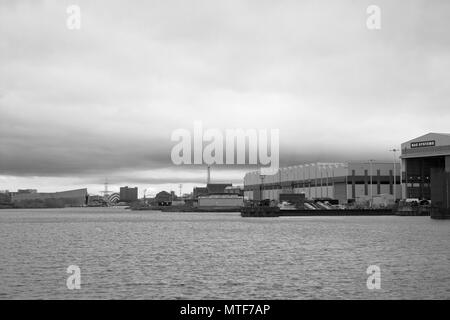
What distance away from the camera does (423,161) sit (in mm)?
192375

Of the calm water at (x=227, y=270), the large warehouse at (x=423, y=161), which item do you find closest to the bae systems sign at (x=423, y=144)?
the large warehouse at (x=423, y=161)

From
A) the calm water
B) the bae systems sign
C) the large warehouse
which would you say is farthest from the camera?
the bae systems sign

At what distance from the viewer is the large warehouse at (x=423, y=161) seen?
587 ft

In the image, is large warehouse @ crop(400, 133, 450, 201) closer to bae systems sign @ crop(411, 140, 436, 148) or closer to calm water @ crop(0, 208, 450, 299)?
bae systems sign @ crop(411, 140, 436, 148)

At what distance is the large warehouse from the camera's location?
587 feet

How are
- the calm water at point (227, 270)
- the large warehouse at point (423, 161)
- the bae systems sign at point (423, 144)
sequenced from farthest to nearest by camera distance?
the bae systems sign at point (423, 144) → the large warehouse at point (423, 161) → the calm water at point (227, 270)

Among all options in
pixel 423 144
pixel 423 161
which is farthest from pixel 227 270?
pixel 423 161

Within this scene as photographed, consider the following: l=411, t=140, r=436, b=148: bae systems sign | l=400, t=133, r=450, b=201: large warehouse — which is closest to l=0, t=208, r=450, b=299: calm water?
l=400, t=133, r=450, b=201: large warehouse

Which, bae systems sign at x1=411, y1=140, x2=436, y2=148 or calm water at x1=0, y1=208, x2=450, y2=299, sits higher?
bae systems sign at x1=411, y1=140, x2=436, y2=148

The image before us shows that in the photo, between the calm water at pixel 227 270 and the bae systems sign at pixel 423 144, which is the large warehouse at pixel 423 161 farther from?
the calm water at pixel 227 270

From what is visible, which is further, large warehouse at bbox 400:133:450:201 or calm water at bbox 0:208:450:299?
large warehouse at bbox 400:133:450:201

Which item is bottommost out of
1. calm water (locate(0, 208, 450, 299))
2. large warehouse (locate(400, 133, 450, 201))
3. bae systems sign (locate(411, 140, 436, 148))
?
calm water (locate(0, 208, 450, 299))
